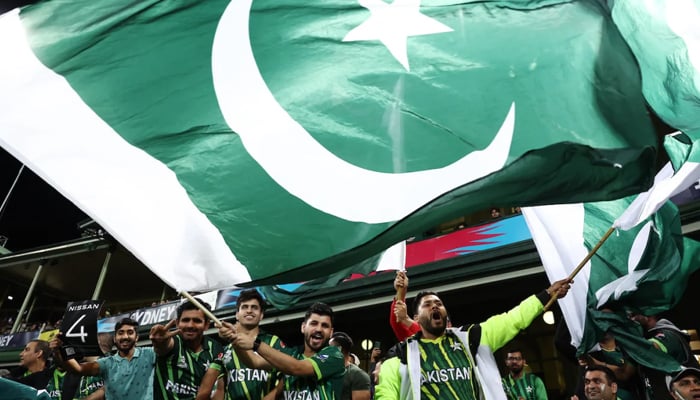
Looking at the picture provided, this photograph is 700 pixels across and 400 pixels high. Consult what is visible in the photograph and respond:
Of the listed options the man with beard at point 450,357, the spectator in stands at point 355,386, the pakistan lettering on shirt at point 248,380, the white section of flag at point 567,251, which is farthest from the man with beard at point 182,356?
the white section of flag at point 567,251

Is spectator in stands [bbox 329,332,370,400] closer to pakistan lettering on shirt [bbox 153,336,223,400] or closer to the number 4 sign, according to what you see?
pakistan lettering on shirt [bbox 153,336,223,400]

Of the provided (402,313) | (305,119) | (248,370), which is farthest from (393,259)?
(305,119)

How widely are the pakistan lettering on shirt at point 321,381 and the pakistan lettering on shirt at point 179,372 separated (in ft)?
2.46

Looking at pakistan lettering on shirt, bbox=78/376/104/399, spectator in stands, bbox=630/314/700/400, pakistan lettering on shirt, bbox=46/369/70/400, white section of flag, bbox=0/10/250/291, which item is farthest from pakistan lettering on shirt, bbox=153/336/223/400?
spectator in stands, bbox=630/314/700/400

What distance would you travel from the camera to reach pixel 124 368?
380cm

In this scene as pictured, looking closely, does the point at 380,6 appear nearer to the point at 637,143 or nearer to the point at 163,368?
the point at 637,143

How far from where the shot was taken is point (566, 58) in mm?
2096

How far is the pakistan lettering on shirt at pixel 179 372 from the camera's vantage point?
3564mm

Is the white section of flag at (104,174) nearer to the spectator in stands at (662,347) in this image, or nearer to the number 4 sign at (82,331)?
the number 4 sign at (82,331)

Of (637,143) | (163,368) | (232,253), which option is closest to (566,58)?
(637,143)

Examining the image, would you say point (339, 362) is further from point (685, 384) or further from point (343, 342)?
point (685, 384)

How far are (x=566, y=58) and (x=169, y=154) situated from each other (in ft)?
6.10

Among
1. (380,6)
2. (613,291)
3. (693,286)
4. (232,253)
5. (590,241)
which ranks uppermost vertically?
(380,6)

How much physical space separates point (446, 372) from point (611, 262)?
1320 mm
